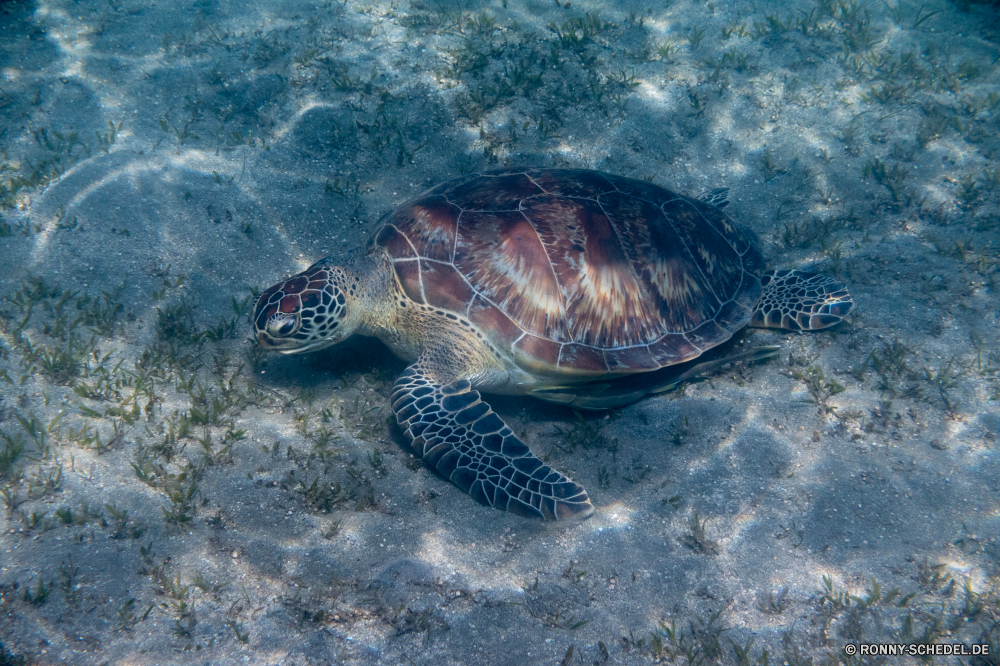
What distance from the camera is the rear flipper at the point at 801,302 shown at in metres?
3.44

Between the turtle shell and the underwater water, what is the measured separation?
0.42 meters

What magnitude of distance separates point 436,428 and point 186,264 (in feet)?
8.41

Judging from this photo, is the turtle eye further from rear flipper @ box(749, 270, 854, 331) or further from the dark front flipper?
rear flipper @ box(749, 270, 854, 331)

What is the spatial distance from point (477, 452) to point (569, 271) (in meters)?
1.36

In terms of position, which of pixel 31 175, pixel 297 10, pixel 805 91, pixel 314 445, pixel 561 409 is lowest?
pixel 561 409

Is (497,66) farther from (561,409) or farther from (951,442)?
(951,442)

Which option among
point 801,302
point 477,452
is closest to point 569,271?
point 477,452

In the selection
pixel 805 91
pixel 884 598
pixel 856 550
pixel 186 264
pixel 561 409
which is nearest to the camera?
pixel 884 598

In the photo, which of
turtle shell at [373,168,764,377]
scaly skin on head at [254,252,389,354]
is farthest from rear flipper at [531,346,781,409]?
scaly skin on head at [254,252,389,354]

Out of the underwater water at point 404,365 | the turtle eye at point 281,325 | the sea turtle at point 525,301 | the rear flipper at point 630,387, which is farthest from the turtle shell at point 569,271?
the turtle eye at point 281,325

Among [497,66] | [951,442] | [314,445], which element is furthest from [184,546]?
[497,66]

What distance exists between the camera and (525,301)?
3174 mm

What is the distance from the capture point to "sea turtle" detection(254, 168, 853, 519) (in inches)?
123

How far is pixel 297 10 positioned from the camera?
6.14 meters
